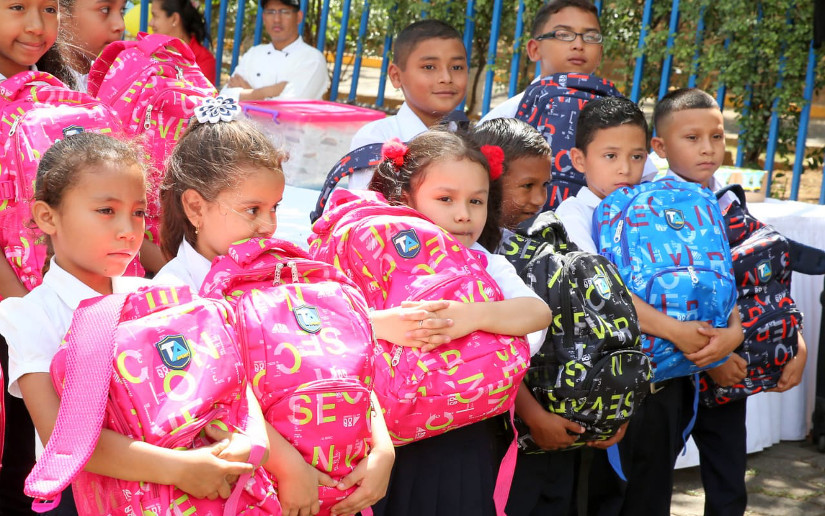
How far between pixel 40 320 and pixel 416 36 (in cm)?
191

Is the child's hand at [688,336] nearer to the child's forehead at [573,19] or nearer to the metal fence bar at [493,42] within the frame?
the child's forehead at [573,19]

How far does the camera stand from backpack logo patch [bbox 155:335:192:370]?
170 centimetres

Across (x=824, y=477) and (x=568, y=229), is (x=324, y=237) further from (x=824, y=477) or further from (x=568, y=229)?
(x=824, y=477)

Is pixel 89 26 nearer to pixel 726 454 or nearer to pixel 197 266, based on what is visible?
pixel 197 266

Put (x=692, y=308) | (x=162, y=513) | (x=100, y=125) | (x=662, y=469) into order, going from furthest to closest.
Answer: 1. (x=662, y=469)
2. (x=692, y=308)
3. (x=100, y=125)
4. (x=162, y=513)

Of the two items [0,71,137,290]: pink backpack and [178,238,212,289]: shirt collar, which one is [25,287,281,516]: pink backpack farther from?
[0,71,137,290]: pink backpack

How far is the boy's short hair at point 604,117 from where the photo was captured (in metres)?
3.12

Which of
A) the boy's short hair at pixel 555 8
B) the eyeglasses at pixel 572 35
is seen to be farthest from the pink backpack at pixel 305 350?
the boy's short hair at pixel 555 8

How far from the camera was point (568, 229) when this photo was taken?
295cm

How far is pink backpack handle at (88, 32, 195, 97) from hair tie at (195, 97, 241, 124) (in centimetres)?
65

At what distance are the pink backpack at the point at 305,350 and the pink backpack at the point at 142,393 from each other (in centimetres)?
9

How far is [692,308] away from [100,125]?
175 centimetres

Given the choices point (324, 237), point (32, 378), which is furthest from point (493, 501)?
point (32, 378)

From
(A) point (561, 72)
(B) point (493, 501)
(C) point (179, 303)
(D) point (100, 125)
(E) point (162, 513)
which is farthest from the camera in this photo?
(A) point (561, 72)
